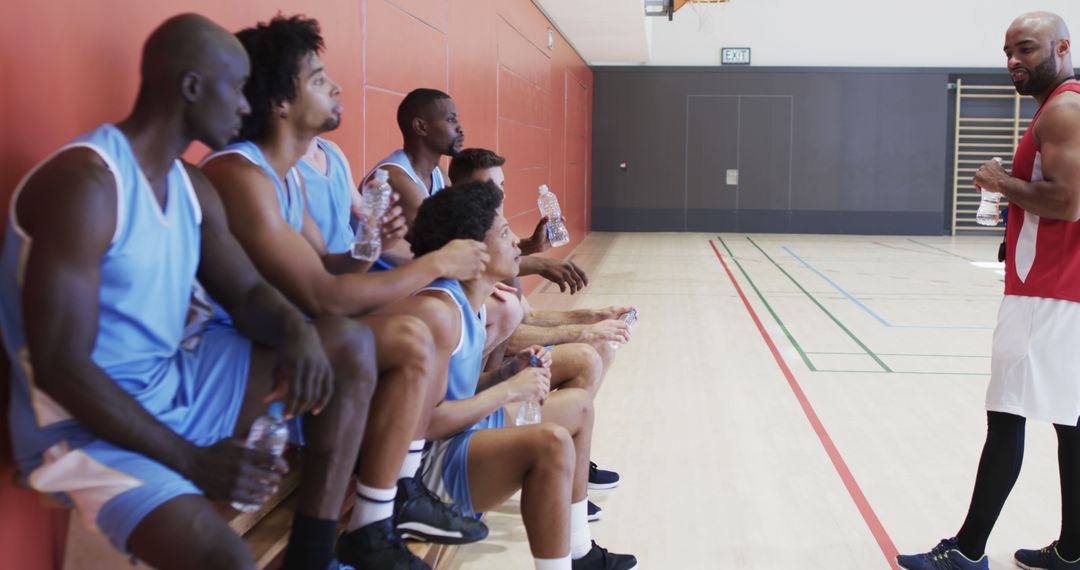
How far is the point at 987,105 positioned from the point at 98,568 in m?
14.7

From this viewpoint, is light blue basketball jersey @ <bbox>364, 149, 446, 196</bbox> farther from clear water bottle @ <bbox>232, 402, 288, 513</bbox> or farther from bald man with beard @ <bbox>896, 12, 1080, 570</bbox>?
bald man with beard @ <bbox>896, 12, 1080, 570</bbox>

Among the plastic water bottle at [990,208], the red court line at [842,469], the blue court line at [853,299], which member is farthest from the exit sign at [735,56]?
the plastic water bottle at [990,208]

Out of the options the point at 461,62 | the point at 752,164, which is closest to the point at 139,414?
the point at 461,62

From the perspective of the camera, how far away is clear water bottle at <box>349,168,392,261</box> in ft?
7.40

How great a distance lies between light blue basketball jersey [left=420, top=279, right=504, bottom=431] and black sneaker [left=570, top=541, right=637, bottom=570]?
41 centimetres

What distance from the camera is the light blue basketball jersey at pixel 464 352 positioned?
2.37 metres

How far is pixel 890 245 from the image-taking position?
41.9ft

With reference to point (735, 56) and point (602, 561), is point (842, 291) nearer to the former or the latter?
point (602, 561)

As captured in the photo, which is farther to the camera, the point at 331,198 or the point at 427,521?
the point at 331,198

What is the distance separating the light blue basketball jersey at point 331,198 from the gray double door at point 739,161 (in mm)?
12130

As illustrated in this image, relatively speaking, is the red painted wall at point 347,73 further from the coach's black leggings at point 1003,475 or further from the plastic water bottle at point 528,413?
the coach's black leggings at point 1003,475

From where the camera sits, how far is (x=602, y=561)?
2.53 metres

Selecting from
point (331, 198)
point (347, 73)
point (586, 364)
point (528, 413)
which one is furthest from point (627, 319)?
point (347, 73)

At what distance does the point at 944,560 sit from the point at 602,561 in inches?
36.5
